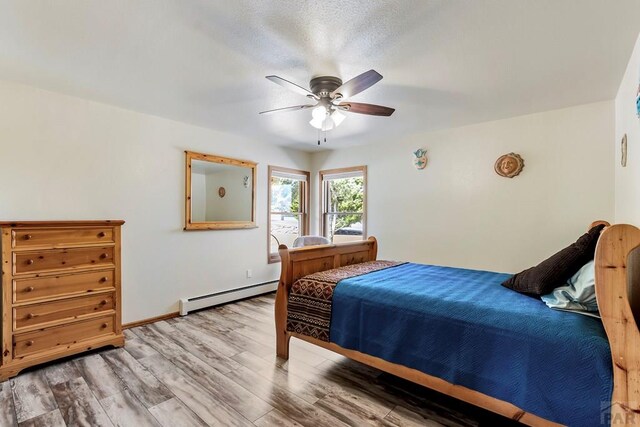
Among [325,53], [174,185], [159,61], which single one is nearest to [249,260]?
[174,185]

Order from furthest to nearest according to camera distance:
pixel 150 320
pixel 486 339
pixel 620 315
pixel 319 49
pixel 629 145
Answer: pixel 150 320 < pixel 629 145 < pixel 319 49 < pixel 486 339 < pixel 620 315

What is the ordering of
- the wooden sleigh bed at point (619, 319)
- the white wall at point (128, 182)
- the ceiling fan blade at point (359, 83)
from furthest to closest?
the white wall at point (128, 182)
the ceiling fan blade at point (359, 83)
the wooden sleigh bed at point (619, 319)

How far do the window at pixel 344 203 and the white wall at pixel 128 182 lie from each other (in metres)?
1.53

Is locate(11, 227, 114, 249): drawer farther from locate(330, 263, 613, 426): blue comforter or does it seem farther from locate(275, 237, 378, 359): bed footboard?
locate(330, 263, 613, 426): blue comforter

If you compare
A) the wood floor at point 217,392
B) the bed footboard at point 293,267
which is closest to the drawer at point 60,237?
the wood floor at point 217,392

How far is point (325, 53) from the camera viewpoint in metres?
2.12

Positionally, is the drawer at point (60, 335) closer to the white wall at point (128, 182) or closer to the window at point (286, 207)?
the white wall at point (128, 182)

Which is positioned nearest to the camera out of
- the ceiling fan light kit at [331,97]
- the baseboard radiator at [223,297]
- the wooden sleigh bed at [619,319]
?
the wooden sleigh bed at [619,319]

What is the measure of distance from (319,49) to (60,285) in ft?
9.30

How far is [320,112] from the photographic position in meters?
2.51

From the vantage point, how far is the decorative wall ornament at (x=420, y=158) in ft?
13.8

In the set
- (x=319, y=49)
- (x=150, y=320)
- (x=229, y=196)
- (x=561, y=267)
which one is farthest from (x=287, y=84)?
(x=150, y=320)

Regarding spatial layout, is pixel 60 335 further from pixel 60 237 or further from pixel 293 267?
pixel 293 267

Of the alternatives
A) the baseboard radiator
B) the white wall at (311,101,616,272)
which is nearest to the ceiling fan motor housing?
the white wall at (311,101,616,272)
